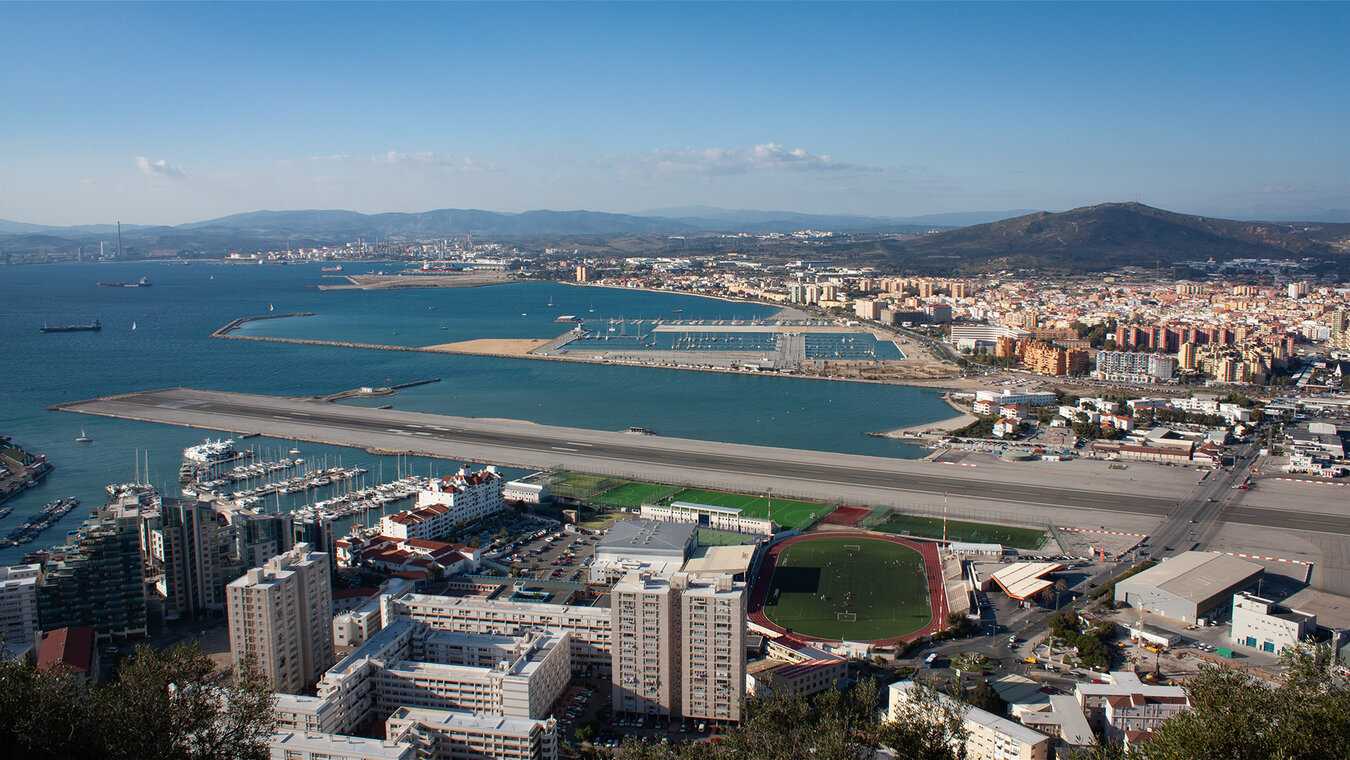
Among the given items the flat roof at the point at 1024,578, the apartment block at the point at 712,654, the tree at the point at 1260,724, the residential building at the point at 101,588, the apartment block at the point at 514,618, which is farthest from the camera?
the flat roof at the point at 1024,578

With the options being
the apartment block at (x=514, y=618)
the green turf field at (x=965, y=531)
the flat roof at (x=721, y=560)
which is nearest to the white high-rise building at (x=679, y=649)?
the apartment block at (x=514, y=618)

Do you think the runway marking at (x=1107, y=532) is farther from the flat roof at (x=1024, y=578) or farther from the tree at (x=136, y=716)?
the tree at (x=136, y=716)

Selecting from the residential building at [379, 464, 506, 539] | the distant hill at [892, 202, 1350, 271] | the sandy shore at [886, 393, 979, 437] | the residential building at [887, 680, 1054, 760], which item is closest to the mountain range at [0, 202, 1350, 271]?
the distant hill at [892, 202, 1350, 271]

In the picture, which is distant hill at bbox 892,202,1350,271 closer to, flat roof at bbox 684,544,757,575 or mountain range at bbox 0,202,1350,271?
mountain range at bbox 0,202,1350,271

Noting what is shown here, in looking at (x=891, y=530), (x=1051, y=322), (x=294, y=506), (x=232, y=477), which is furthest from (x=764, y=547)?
(x=1051, y=322)

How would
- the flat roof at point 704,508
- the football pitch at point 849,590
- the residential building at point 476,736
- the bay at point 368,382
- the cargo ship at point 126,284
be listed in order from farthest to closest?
1. the cargo ship at point 126,284
2. the bay at point 368,382
3. the flat roof at point 704,508
4. the football pitch at point 849,590
5. the residential building at point 476,736

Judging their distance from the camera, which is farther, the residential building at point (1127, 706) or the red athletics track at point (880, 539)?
the red athletics track at point (880, 539)
